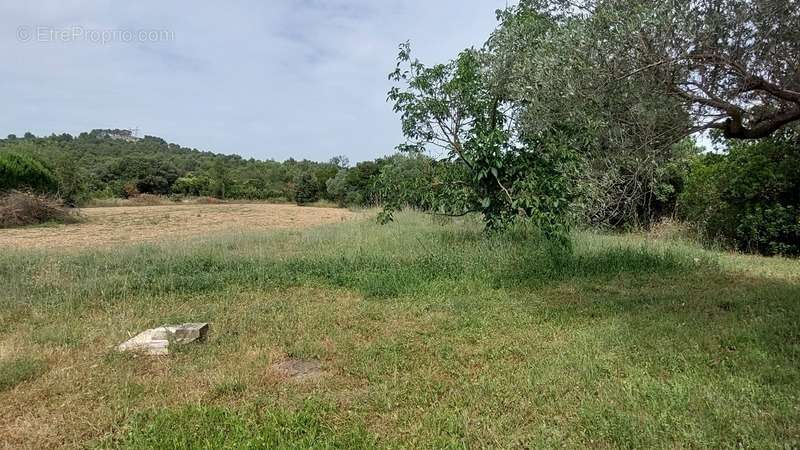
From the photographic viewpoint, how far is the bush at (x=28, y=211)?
1727cm

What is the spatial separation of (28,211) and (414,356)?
2235cm

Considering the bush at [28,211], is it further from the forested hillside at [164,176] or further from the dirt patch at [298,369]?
the dirt patch at [298,369]

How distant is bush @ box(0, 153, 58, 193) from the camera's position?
1928 cm

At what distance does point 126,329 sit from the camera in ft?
13.4

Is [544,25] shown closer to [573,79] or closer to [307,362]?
[573,79]

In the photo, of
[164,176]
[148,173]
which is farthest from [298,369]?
[164,176]

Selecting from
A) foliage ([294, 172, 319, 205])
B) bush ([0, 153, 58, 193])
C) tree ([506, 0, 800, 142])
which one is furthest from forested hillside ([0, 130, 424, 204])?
tree ([506, 0, 800, 142])

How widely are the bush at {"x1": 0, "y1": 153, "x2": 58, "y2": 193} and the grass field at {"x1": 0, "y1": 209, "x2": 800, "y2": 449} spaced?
1823 cm

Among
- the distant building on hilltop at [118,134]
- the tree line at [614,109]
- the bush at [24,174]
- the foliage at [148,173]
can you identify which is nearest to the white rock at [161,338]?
the tree line at [614,109]

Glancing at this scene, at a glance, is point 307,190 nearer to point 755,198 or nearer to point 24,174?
point 24,174

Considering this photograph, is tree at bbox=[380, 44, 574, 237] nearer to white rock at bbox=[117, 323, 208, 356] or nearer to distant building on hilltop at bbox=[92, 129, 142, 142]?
white rock at bbox=[117, 323, 208, 356]

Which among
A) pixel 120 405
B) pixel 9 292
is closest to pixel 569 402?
A: pixel 120 405

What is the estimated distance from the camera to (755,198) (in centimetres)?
905

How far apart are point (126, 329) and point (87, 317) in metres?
0.83
